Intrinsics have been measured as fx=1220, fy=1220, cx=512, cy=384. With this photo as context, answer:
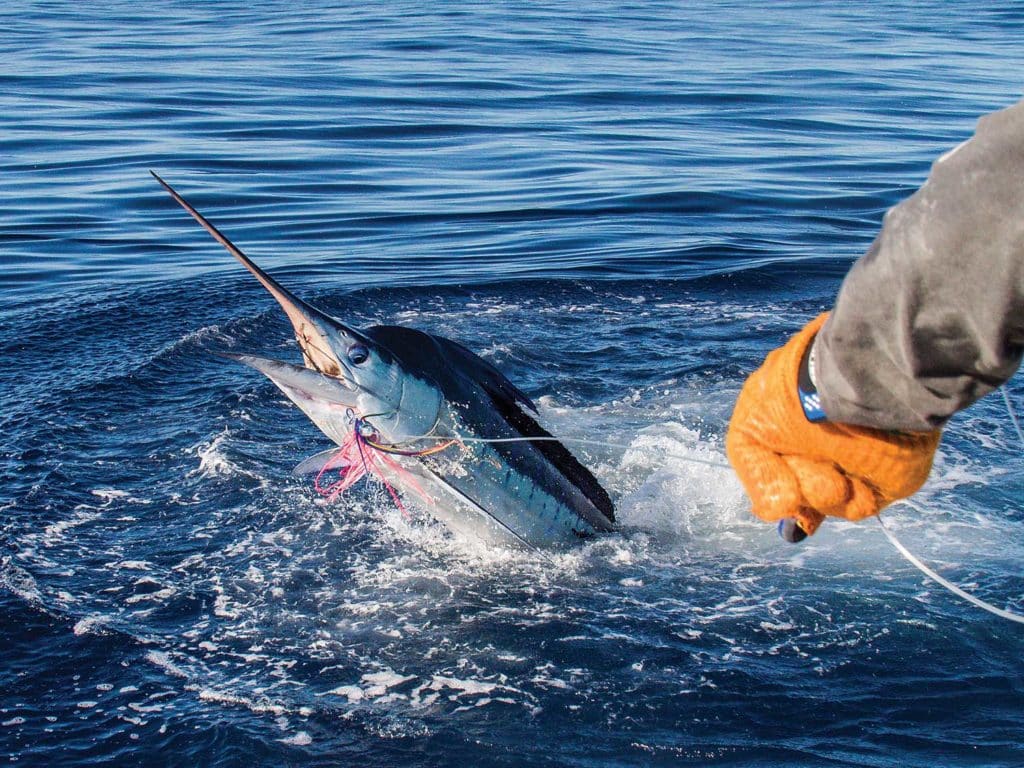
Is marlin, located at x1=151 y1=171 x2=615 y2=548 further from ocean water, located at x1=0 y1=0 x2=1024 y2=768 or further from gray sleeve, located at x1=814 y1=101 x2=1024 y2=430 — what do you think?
gray sleeve, located at x1=814 y1=101 x2=1024 y2=430

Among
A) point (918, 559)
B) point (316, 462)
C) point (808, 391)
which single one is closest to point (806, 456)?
point (808, 391)

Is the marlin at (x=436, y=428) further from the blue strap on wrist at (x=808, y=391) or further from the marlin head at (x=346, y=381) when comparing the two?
the blue strap on wrist at (x=808, y=391)

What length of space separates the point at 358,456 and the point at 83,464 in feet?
6.83

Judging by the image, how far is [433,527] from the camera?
566 centimetres

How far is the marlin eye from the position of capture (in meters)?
4.45

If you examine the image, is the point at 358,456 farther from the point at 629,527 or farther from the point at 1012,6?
the point at 1012,6

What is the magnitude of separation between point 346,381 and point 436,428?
17.7 inches

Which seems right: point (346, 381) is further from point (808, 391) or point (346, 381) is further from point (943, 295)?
point (943, 295)

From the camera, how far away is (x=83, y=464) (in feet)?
20.4

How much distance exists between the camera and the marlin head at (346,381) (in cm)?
440

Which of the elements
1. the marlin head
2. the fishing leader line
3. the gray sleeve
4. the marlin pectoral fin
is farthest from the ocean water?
the gray sleeve

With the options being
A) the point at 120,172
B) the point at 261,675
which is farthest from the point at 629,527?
the point at 120,172

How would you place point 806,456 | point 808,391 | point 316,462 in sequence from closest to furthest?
point 808,391
point 806,456
point 316,462

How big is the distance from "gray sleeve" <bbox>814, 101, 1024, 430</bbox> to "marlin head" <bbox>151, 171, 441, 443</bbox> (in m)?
2.59
